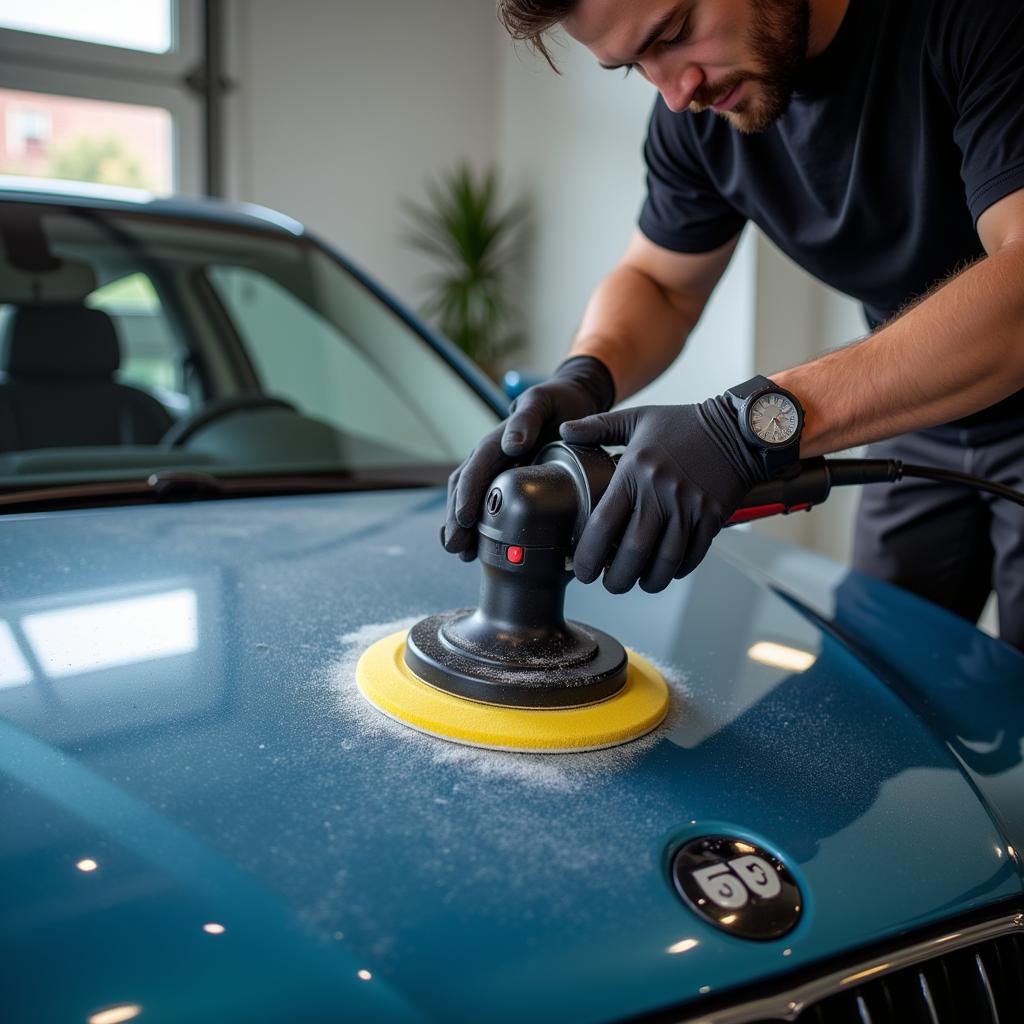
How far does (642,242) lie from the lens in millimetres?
1845

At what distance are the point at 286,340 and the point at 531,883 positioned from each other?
2233 millimetres

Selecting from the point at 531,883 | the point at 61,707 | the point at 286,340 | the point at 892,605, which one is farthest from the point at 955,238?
the point at 286,340

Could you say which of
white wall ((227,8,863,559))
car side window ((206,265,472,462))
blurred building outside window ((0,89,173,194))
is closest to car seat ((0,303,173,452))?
car side window ((206,265,472,462))

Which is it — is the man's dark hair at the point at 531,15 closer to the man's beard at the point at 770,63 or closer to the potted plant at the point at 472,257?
the man's beard at the point at 770,63

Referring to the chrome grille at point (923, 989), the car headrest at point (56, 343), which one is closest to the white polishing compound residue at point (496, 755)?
the chrome grille at point (923, 989)

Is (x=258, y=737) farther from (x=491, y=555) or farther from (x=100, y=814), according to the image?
(x=491, y=555)

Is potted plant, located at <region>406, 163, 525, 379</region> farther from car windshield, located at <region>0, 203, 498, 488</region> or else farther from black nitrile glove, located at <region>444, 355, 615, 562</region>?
black nitrile glove, located at <region>444, 355, 615, 562</region>

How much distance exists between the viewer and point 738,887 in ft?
2.45

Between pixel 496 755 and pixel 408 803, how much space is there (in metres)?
0.11

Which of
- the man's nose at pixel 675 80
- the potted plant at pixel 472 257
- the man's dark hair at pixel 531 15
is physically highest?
the man's dark hair at pixel 531 15

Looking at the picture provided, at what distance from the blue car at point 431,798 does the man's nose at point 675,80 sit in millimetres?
601

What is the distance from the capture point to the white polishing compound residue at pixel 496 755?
852 millimetres

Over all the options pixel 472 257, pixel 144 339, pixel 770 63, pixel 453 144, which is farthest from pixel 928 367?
pixel 453 144

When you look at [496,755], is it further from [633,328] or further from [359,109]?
[359,109]
